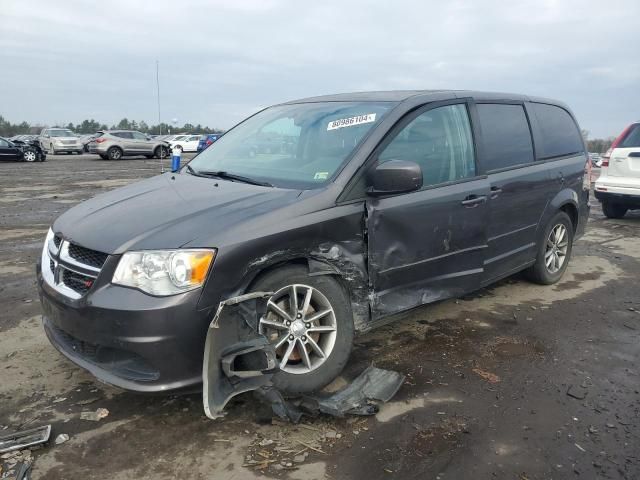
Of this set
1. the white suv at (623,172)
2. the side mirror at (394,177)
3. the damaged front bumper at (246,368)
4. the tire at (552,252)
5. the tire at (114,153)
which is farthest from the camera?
the tire at (114,153)

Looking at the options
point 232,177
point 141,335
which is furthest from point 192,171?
point 141,335

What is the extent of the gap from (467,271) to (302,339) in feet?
5.16

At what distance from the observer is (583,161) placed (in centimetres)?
562

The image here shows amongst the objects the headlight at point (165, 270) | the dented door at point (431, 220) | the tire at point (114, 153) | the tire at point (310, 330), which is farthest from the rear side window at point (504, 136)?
the tire at point (114, 153)

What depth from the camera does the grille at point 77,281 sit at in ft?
9.23

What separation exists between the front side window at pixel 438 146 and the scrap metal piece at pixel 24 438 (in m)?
2.43

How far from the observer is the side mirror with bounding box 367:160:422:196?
3.24 m

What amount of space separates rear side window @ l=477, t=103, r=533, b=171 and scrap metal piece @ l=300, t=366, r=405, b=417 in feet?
6.22

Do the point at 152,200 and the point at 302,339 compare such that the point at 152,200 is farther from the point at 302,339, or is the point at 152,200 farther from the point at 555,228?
the point at 555,228

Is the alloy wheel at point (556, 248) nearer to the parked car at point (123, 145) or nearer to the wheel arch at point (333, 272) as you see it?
the wheel arch at point (333, 272)

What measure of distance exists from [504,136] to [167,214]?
2943 millimetres

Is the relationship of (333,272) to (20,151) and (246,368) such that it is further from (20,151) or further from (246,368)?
(20,151)

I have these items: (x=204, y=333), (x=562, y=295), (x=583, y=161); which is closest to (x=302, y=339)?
(x=204, y=333)

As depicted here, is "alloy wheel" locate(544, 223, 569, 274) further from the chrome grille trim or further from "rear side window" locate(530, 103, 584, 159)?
the chrome grille trim
